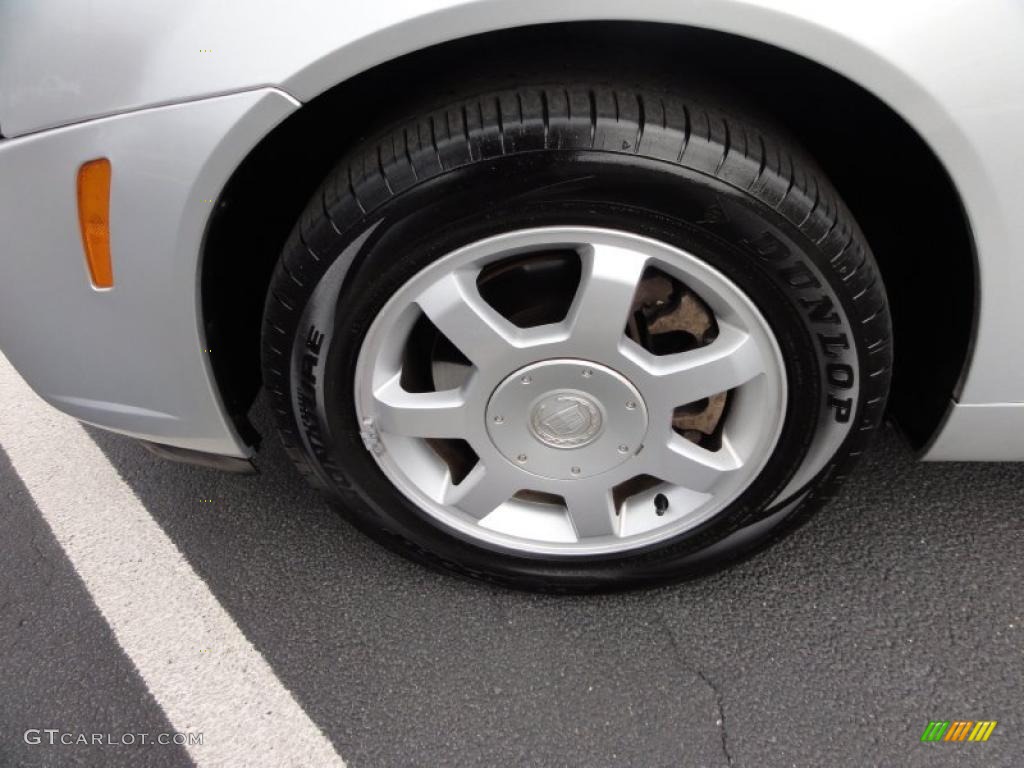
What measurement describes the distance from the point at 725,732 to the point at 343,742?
2.02 feet

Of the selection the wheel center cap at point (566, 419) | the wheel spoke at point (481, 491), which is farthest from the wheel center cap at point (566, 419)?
the wheel spoke at point (481, 491)

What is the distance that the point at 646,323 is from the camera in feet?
3.98

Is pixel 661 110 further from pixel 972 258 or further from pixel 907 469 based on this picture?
pixel 907 469

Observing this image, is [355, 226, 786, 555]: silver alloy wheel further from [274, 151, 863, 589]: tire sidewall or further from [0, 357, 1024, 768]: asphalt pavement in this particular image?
[0, 357, 1024, 768]: asphalt pavement

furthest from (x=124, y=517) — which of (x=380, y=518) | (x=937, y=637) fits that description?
(x=937, y=637)

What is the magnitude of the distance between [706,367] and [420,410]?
45cm

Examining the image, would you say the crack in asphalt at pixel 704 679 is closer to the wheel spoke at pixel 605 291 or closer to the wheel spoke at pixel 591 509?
the wheel spoke at pixel 591 509

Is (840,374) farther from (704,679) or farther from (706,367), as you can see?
(704,679)

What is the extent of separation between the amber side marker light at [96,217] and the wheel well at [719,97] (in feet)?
0.45

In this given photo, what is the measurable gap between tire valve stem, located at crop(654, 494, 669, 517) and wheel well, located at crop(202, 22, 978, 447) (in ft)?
1.47

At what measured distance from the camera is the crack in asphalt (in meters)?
1.21

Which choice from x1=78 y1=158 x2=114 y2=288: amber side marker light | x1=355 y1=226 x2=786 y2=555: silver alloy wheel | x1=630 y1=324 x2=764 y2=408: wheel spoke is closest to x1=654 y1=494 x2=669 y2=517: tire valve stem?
x1=355 y1=226 x2=786 y2=555: silver alloy wheel

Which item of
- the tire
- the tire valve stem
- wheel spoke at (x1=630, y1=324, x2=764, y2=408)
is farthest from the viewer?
the tire valve stem

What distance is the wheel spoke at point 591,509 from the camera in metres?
1.29
